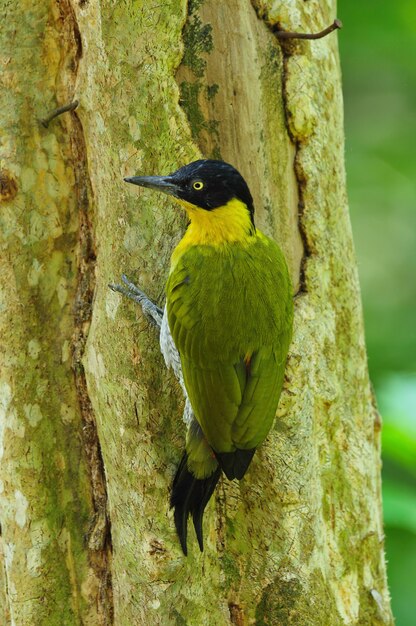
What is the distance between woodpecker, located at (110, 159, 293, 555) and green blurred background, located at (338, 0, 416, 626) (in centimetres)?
158

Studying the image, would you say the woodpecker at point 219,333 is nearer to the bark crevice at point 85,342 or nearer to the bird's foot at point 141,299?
the bird's foot at point 141,299

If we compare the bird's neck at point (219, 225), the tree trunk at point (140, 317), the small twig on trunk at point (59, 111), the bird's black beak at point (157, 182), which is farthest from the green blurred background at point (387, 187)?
the small twig on trunk at point (59, 111)

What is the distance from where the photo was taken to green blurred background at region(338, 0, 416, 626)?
530cm

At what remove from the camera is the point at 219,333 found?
9.41ft

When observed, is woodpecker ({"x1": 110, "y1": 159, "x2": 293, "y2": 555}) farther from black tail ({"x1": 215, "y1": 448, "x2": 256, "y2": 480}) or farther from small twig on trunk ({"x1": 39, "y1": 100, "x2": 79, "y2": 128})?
small twig on trunk ({"x1": 39, "y1": 100, "x2": 79, "y2": 128})

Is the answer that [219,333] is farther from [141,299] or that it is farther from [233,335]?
[141,299]

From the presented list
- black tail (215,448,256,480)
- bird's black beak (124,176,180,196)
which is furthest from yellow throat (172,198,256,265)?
black tail (215,448,256,480)

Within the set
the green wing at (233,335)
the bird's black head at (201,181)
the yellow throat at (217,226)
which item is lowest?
the green wing at (233,335)

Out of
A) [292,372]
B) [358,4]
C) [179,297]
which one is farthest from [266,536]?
[358,4]

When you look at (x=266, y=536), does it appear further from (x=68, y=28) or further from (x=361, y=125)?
(x=361, y=125)

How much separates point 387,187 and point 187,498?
5.16 metres

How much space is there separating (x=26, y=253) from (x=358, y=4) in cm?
343

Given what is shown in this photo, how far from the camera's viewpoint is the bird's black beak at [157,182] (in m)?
2.85

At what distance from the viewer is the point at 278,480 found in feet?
9.81
